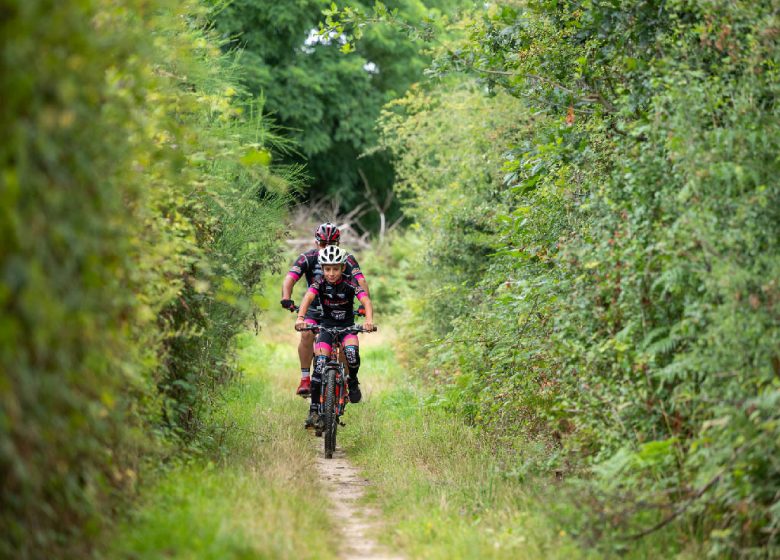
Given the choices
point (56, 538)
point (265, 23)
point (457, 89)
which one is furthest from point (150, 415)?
point (265, 23)

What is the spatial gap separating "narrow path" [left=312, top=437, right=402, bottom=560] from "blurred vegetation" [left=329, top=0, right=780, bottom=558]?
1.39 metres

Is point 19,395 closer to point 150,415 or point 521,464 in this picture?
point 150,415

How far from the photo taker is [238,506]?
19.8 ft

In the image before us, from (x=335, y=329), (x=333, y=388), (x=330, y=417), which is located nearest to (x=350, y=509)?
(x=330, y=417)

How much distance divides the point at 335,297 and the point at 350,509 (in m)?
3.37

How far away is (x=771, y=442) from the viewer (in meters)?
5.00

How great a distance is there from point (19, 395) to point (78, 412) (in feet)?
2.01

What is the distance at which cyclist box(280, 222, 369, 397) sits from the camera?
10.3 meters

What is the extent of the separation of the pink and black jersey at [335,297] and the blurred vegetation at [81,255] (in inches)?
128

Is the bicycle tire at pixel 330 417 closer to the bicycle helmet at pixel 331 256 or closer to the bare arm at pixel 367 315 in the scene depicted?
the bare arm at pixel 367 315

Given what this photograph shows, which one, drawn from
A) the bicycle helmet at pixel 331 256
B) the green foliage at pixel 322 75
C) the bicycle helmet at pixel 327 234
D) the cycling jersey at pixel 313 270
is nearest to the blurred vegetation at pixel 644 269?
the cycling jersey at pixel 313 270

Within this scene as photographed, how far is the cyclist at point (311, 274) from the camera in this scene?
10289 mm

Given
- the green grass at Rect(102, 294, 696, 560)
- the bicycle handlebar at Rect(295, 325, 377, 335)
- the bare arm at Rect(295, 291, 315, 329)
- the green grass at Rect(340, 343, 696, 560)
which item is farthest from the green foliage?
the green grass at Rect(102, 294, 696, 560)

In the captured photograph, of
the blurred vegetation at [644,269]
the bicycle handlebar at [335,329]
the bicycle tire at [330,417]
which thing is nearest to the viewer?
the blurred vegetation at [644,269]
